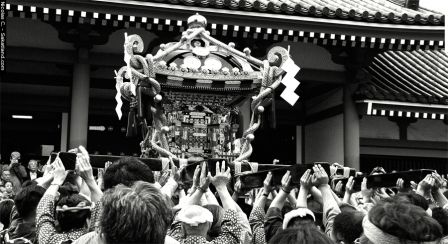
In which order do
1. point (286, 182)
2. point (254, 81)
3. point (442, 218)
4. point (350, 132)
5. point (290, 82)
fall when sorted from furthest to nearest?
point (350, 132) → point (254, 81) → point (290, 82) → point (286, 182) → point (442, 218)

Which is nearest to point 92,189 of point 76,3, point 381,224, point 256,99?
point 381,224

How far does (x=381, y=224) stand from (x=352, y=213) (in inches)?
36.5

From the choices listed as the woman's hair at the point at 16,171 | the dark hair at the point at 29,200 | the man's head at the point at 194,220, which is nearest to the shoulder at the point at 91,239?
the man's head at the point at 194,220

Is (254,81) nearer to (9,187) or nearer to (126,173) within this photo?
(9,187)

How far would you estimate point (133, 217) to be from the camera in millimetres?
2342

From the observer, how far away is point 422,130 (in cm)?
1388

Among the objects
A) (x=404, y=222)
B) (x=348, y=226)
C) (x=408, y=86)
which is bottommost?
(x=348, y=226)

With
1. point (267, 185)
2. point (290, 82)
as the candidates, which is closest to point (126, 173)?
point (267, 185)

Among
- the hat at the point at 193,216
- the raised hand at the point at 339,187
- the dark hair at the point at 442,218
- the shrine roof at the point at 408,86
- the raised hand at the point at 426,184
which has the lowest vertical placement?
the dark hair at the point at 442,218

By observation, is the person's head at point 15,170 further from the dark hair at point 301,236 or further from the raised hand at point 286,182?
the dark hair at point 301,236

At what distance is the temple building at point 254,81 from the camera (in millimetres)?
9094

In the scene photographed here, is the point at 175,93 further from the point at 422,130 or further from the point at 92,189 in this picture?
the point at 422,130

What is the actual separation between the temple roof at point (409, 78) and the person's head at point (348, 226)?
347 inches

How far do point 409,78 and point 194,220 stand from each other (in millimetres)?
11627
